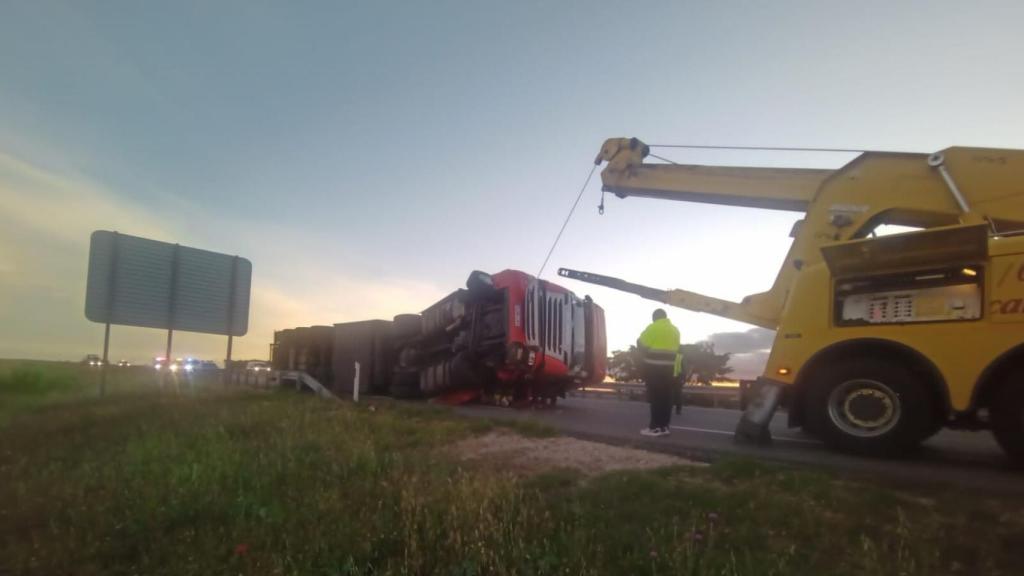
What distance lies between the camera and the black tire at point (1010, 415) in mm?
4992

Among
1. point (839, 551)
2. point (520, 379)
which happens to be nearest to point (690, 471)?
point (839, 551)

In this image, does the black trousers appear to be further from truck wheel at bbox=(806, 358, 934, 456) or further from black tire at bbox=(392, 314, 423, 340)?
black tire at bbox=(392, 314, 423, 340)

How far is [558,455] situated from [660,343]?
259cm

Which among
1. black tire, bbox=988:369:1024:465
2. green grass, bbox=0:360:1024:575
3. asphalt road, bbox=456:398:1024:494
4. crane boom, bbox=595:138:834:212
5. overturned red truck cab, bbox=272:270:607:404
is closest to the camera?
green grass, bbox=0:360:1024:575

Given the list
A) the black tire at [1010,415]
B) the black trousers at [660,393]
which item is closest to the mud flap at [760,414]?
the black trousers at [660,393]

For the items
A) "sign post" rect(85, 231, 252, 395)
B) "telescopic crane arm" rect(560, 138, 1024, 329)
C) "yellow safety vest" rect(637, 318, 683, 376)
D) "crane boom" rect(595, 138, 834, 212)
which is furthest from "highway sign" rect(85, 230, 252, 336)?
"yellow safety vest" rect(637, 318, 683, 376)

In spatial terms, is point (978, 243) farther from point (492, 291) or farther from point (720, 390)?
point (720, 390)

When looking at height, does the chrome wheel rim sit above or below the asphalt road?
above

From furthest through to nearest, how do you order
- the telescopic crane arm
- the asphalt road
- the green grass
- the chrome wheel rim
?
the telescopic crane arm → the chrome wheel rim → the asphalt road → the green grass

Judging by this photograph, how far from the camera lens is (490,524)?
3.74 m

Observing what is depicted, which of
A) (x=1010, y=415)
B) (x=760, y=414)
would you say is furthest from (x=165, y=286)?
(x=1010, y=415)

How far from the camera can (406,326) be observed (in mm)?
14625

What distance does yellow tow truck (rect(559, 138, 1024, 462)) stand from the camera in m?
5.13

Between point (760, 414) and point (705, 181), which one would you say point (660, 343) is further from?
point (705, 181)
